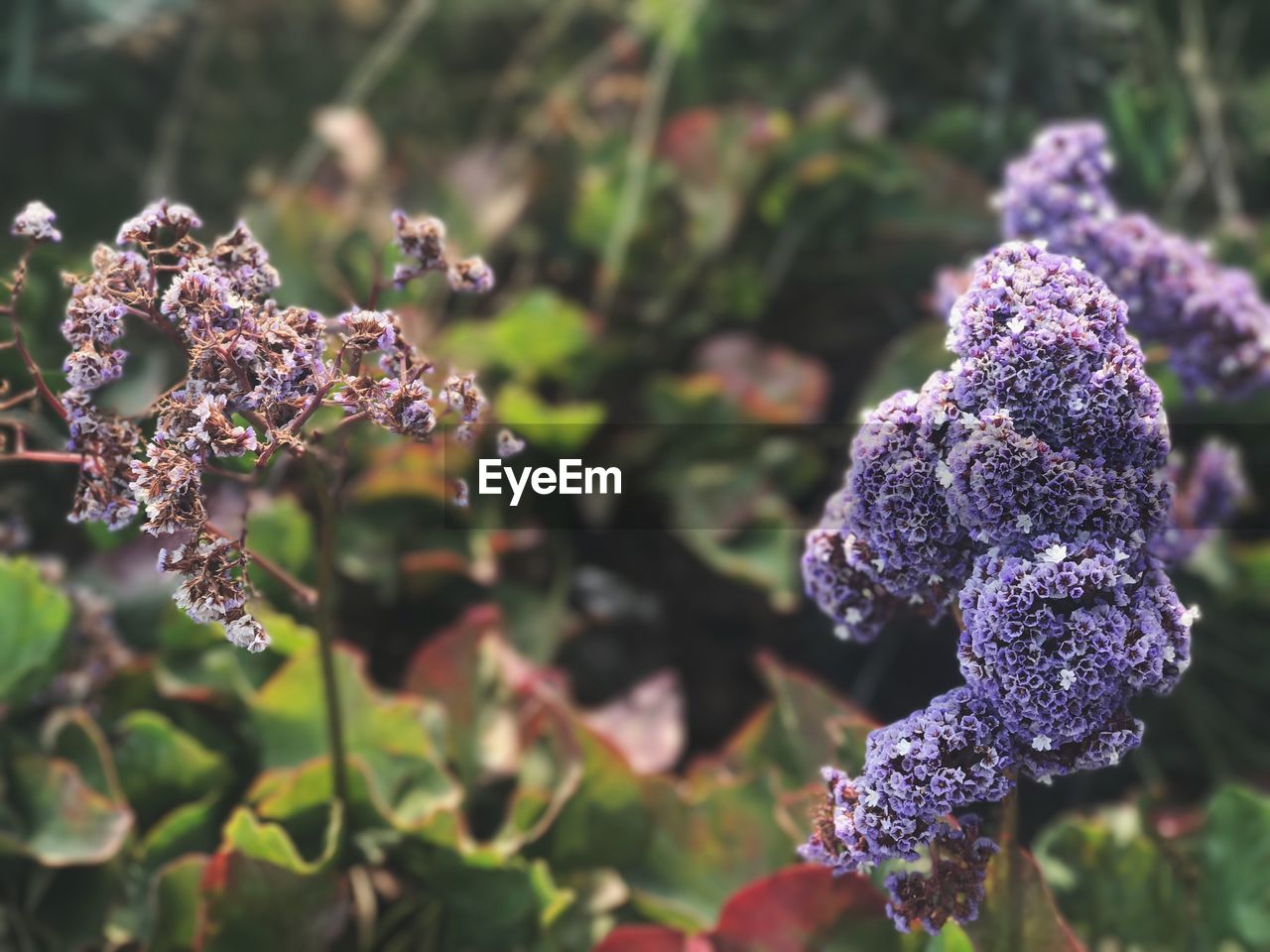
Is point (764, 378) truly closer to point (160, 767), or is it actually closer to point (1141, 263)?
point (1141, 263)

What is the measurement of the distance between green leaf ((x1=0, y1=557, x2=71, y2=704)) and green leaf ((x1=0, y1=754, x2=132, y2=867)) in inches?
3.1

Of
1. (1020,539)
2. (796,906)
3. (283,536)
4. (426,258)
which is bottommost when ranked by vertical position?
(796,906)

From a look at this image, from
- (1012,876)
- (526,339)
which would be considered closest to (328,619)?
(1012,876)

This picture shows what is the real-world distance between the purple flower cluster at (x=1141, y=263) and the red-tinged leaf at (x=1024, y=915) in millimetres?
517

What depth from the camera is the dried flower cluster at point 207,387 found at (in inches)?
31.1

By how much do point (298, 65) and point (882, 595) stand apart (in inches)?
66.3

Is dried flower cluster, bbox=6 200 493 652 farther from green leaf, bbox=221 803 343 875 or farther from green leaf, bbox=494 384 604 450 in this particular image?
green leaf, bbox=494 384 604 450

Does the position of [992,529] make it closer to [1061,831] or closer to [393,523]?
[1061,831]

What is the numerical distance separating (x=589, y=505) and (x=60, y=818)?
0.77 metres

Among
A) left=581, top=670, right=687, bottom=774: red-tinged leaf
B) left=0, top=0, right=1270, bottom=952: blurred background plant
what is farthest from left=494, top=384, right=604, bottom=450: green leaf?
left=581, top=670, right=687, bottom=774: red-tinged leaf

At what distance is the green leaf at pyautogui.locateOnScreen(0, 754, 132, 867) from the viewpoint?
110 centimetres

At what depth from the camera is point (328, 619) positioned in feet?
3.29

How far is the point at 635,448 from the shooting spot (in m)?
1.68

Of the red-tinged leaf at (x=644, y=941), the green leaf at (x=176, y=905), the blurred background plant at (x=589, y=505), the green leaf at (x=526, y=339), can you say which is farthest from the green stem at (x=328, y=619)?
the green leaf at (x=526, y=339)
